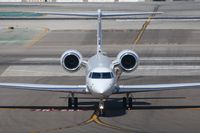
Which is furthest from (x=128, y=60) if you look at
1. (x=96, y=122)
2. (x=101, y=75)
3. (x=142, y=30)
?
(x=142, y=30)

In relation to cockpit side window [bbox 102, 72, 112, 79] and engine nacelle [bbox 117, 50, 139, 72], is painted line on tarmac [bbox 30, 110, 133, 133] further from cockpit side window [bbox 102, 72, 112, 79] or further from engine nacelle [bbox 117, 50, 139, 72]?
engine nacelle [bbox 117, 50, 139, 72]

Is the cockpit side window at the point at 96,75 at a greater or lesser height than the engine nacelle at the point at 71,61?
lesser

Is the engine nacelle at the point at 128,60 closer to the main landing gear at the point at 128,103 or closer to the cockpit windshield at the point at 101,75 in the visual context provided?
the main landing gear at the point at 128,103

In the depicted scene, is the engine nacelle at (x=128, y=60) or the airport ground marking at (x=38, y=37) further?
the airport ground marking at (x=38, y=37)

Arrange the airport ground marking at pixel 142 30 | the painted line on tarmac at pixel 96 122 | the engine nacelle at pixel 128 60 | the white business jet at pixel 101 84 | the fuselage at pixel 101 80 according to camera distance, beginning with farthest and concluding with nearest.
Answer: the airport ground marking at pixel 142 30 → the engine nacelle at pixel 128 60 → the white business jet at pixel 101 84 → the fuselage at pixel 101 80 → the painted line on tarmac at pixel 96 122

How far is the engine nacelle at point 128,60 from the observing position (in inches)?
1305

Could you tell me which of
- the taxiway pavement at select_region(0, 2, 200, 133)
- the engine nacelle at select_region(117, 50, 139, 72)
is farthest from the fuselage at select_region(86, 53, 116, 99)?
the taxiway pavement at select_region(0, 2, 200, 133)

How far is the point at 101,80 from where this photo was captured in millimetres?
30828

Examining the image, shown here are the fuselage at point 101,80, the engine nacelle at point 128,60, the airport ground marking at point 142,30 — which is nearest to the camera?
the fuselage at point 101,80

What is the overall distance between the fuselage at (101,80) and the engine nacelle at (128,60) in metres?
0.96

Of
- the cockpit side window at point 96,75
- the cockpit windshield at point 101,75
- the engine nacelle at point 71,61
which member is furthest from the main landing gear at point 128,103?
the engine nacelle at point 71,61

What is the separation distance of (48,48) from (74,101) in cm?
2767

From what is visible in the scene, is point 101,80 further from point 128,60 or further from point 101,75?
point 128,60

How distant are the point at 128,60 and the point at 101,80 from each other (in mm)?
2893
